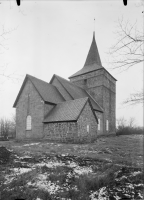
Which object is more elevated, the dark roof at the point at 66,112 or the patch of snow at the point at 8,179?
the dark roof at the point at 66,112

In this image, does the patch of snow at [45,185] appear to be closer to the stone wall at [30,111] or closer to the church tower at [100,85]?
the stone wall at [30,111]

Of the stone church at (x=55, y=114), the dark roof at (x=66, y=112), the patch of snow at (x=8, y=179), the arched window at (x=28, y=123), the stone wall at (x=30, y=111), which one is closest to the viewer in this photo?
the patch of snow at (x=8, y=179)

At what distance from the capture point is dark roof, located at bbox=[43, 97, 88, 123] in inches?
724

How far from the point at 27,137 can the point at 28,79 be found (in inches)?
284

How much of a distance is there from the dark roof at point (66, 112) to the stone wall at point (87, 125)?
553 millimetres

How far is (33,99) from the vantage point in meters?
21.7

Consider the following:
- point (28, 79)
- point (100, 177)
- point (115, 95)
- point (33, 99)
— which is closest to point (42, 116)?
point (33, 99)

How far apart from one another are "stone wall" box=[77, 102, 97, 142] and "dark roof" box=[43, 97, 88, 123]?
55 centimetres

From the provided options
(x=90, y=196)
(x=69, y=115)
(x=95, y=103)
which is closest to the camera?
(x=90, y=196)

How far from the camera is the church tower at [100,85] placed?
31317 mm

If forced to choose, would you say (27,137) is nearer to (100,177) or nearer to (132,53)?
(100,177)

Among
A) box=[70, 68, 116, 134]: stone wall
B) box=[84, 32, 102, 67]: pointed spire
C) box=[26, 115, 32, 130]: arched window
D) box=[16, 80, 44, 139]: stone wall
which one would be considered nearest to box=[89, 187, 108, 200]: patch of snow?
box=[16, 80, 44, 139]: stone wall

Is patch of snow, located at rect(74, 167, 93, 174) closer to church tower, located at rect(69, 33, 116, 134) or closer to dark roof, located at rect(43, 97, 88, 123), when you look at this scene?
dark roof, located at rect(43, 97, 88, 123)

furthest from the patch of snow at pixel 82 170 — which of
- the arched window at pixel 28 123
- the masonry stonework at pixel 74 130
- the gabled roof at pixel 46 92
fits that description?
the arched window at pixel 28 123
